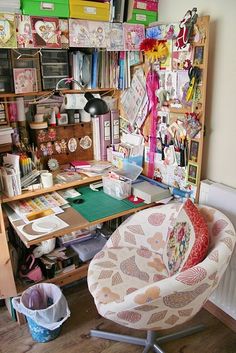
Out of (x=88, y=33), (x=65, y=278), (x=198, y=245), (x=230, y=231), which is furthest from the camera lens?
(x=65, y=278)

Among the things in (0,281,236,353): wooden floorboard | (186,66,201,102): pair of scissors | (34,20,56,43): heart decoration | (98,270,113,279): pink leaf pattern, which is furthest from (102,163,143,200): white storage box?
(34,20,56,43): heart decoration

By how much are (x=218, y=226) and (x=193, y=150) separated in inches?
18.9

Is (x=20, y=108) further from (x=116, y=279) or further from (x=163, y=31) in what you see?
(x=116, y=279)

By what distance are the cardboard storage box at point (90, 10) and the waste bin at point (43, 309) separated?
61.5 inches

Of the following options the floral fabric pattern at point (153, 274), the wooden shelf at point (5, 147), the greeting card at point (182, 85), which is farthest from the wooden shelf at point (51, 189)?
the greeting card at point (182, 85)

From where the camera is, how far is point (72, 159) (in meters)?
2.22

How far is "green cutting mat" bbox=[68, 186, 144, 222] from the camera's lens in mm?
1701

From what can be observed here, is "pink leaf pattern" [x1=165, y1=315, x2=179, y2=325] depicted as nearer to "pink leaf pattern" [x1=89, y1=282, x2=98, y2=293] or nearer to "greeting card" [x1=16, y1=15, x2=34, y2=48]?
"pink leaf pattern" [x1=89, y1=282, x2=98, y2=293]

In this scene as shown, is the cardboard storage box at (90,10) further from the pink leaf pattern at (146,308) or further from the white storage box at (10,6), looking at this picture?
the pink leaf pattern at (146,308)

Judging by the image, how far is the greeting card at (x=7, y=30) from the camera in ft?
4.78

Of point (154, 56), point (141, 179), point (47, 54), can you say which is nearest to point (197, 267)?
point (141, 179)

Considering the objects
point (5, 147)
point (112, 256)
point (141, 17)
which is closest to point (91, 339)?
point (112, 256)

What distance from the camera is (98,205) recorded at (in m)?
1.82

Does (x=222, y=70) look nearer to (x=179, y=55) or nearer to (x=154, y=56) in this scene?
(x=179, y=55)
